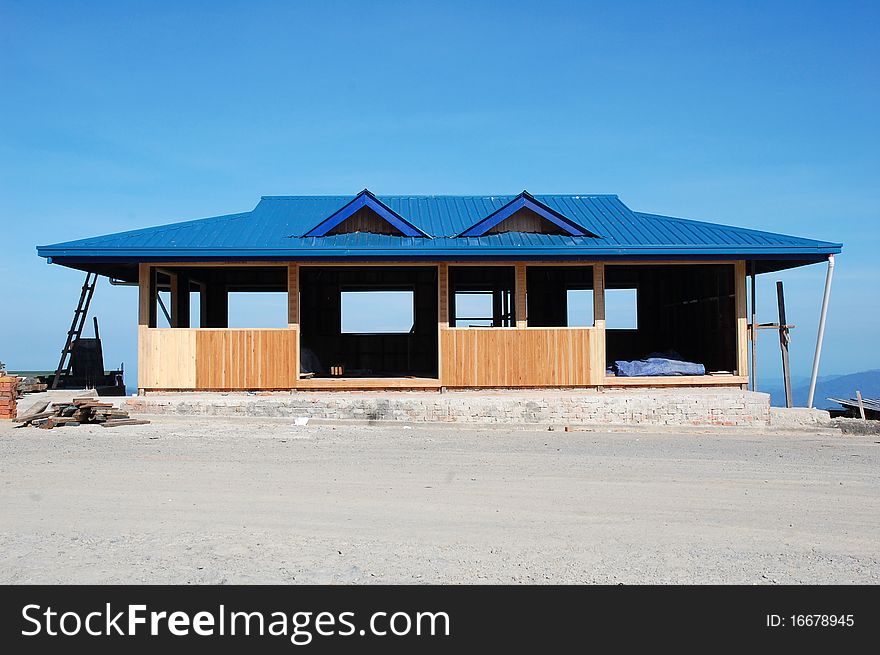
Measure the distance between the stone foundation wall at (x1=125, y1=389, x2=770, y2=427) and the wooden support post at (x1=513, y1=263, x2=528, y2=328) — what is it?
1.66m

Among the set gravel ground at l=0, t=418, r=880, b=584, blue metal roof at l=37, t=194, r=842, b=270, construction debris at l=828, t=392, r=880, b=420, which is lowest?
gravel ground at l=0, t=418, r=880, b=584

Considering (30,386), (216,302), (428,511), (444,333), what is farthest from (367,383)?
(428,511)

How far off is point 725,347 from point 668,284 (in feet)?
13.9

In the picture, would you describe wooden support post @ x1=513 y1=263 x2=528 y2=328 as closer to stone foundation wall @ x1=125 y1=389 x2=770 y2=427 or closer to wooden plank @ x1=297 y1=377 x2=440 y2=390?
stone foundation wall @ x1=125 y1=389 x2=770 y2=427

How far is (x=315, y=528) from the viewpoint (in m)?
7.57

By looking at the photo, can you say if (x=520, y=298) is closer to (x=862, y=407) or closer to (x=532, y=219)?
(x=532, y=219)

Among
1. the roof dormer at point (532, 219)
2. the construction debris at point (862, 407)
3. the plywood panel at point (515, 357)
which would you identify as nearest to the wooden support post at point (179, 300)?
the plywood panel at point (515, 357)

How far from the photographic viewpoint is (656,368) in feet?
58.3

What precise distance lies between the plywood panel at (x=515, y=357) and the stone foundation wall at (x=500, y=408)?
686 mm

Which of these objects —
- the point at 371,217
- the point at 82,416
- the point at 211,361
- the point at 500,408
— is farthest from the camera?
the point at 371,217

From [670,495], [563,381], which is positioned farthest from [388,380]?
[670,495]

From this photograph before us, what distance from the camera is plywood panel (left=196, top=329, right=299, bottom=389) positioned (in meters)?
17.0

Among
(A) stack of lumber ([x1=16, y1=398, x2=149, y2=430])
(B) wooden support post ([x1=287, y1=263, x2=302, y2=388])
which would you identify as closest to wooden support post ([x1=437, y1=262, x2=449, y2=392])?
(B) wooden support post ([x1=287, y1=263, x2=302, y2=388])

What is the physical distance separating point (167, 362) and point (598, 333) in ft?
28.9
